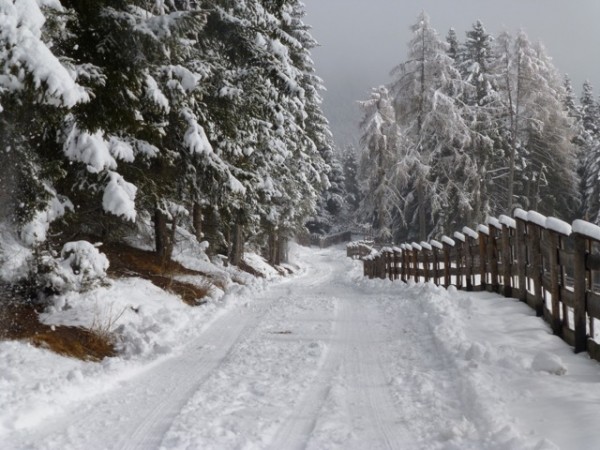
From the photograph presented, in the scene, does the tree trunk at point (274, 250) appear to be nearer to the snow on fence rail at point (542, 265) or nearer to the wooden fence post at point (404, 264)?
the wooden fence post at point (404, 264)

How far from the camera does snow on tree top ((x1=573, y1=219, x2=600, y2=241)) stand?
5145 mm

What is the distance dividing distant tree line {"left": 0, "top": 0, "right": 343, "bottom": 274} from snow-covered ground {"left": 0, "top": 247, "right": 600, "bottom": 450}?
5.98ft

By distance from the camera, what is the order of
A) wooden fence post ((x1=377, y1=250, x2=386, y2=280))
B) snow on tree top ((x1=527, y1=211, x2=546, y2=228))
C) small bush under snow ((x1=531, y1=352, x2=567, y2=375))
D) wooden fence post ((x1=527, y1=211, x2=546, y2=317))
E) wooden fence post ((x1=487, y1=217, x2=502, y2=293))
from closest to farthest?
1. small bush under snow ((x1=531, y1=352, x2=567, y2=375))
2. snow on tree top ((x1=527, y1=211, x2=546, y2=228))
3. wooden fence post ((x1=527, y1=211, x2=546, y2=317))
4. wooden fence post ((x1=487, y1=217, x2=502, y2=293))
5. wooden fence post ((x1=377, y1=250, x2=386, y2=280))

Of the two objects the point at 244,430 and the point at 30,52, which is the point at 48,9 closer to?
the point at 30,52

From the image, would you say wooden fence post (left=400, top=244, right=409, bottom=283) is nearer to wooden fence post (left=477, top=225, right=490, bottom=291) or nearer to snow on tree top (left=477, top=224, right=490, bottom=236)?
wooden fence post (left=477, top=225, right=490, bottom=291)

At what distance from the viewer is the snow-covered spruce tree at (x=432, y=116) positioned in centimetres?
2795

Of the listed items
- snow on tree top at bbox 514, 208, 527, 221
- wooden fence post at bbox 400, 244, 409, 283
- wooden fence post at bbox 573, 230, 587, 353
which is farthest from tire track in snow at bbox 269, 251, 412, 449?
wooden fence post at bbox 400, 244, 409, 283

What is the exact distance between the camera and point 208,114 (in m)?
11.7

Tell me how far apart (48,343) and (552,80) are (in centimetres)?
3404

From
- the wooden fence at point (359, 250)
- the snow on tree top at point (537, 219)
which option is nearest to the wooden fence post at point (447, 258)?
the snow on tree top at point (537, 219)

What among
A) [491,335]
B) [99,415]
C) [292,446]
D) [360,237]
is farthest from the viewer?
[360,237]

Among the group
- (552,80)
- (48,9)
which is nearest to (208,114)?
(48,9)

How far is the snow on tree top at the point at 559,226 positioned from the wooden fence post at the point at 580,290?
0.86ft

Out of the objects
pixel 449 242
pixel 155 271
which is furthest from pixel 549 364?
pixel 155 271
